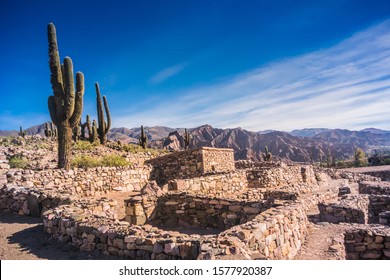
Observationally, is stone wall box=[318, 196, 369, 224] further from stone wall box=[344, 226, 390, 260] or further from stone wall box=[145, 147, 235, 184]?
stone wall box=[145, 147, 235, 184]

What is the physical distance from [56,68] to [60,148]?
4537mm

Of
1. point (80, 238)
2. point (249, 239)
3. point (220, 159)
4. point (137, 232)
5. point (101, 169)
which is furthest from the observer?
point (220, 159)

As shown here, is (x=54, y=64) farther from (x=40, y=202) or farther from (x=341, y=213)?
(x=341, y=213)

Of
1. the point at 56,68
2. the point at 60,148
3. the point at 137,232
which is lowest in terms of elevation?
the point at 137,232

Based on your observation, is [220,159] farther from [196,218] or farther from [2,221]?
[2,221]

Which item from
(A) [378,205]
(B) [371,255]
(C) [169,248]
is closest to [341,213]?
(B) [371,255]

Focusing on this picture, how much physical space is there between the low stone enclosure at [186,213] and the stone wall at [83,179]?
0.04 metres

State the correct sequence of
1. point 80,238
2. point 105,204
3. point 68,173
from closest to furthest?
point 80,238 < point 105,204 < point 68,173

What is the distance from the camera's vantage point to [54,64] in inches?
615

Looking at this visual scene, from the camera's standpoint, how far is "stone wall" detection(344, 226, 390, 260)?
287 inches

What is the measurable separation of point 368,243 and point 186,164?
12.6m

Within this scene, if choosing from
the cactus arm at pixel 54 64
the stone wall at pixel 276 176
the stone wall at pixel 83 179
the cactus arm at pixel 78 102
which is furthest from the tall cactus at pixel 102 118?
the stone wall at pixel 276 176

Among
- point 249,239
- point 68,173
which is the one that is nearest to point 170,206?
point 249,239
